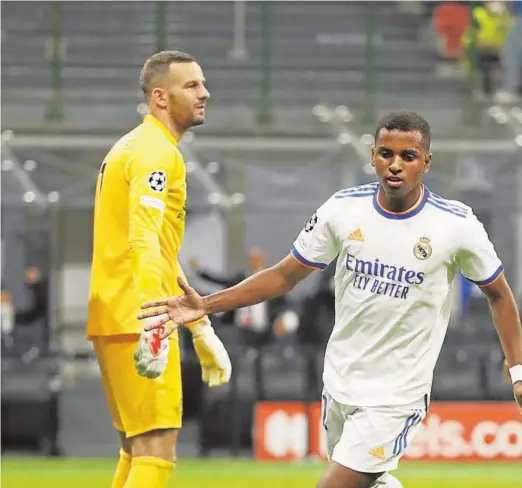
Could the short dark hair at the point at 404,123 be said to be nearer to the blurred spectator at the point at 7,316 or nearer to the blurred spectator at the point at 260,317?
the blurred spectator at the point at 260,317

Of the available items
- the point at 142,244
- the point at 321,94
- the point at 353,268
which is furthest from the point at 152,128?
the point at 321,94

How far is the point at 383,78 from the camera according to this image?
16922mm

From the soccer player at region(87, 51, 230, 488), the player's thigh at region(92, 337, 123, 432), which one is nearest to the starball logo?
the soccer player at region(87, 51, 230, 488)

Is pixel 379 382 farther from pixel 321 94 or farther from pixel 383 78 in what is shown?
pixel 383 78

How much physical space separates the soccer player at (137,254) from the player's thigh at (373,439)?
2.64ft

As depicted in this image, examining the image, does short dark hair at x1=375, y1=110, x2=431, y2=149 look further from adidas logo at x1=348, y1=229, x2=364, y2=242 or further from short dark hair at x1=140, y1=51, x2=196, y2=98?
short dark hair at x1=140, y1=51, x2=196, y2=98

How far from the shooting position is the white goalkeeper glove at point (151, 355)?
5.43 meters

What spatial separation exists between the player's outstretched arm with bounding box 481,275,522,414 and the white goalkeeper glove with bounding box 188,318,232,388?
1.33m

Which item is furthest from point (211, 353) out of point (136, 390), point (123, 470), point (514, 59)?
point (514, 59)

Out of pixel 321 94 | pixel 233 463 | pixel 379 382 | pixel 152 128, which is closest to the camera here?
pixel 379 382

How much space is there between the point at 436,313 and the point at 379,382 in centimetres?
34

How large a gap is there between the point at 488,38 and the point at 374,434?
11046mm

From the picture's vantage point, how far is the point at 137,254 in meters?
5.59

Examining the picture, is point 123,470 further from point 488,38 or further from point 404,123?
point 488,38
